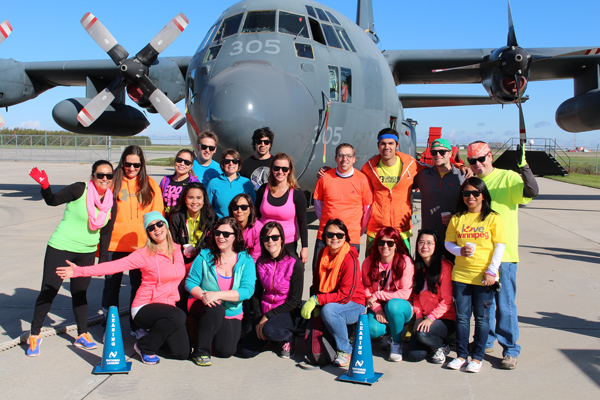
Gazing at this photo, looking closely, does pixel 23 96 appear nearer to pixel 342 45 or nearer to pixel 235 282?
pixel 342 45

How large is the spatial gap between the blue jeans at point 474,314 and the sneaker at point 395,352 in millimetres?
454

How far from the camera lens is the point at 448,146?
455 cm

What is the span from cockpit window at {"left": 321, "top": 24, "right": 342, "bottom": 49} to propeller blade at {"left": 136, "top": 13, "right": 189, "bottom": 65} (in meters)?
3.33

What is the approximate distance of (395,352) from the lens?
13.4ft

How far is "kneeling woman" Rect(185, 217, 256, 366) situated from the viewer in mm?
4031

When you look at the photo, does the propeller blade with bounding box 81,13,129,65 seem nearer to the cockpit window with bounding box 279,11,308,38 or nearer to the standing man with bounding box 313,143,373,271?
the cockpit window with bounding box 279,11,308,38

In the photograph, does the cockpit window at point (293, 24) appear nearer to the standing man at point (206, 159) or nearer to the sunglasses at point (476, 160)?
the standing man at point (206, 159)

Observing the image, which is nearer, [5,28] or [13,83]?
[5,28]

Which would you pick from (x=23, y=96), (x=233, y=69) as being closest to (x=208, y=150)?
(x=233, y=69)

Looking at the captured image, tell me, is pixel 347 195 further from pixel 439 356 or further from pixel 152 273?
pixel 152 273

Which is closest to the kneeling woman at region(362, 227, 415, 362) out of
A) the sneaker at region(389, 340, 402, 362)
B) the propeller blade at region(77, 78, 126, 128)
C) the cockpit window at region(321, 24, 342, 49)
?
the sneaker at region(389, 340, 402, 362)

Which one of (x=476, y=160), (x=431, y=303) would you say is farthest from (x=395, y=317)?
(x=476, y=160)

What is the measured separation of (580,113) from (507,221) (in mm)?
10358

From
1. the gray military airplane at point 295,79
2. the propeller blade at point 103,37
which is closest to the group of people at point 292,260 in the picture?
the gray military airplane at point 295,79
